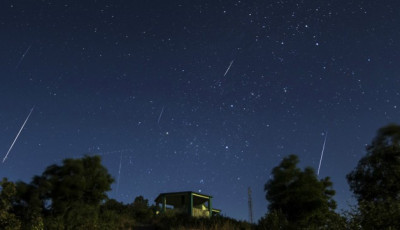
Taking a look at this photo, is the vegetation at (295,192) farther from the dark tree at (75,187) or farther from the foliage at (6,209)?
the foliage at (6,209)

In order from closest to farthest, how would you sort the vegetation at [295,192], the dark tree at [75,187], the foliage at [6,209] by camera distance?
the foliage at [6,209] < the dark tree at [75,187] < the vegetation at [295,192]

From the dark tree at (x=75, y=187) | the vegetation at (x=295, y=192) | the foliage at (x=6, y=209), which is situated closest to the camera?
the foliage at (x=6, y=209)

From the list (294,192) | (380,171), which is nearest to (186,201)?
(294,192)

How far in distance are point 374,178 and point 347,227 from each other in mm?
19245

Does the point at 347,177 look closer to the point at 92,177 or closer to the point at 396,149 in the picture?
the point at 396,149

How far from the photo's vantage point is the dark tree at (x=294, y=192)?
3206cm

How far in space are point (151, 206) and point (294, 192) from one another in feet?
46.2

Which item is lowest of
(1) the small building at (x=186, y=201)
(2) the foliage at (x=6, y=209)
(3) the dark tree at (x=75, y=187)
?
(2) the foliage at (x=6, y=209)

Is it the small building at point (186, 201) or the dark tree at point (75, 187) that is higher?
the small building at point (186, 201)

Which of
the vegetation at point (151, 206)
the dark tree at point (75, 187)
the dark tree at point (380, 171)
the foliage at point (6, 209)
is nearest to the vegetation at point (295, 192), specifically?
the vegetation at point (151, 206)

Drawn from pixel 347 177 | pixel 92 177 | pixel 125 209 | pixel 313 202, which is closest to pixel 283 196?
pixel 313 202

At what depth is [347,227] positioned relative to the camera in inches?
430

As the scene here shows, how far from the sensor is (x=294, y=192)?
3244 cm

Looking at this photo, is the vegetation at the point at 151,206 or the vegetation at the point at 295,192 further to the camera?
the vegetation at the point at 295,192
